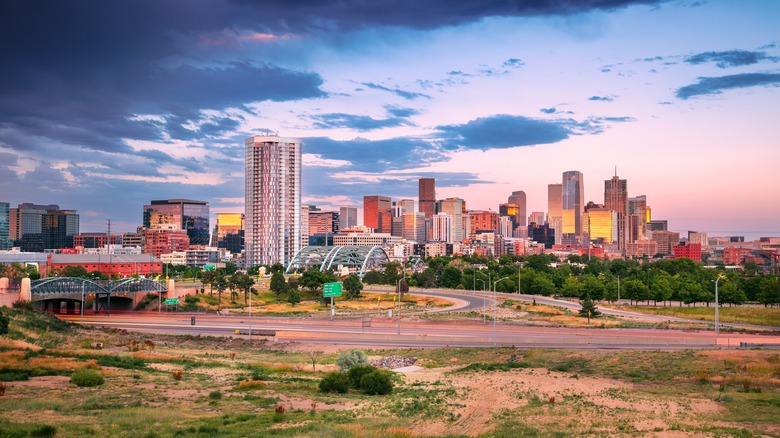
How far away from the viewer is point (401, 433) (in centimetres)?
3023

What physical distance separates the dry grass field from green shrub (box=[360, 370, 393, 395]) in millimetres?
854

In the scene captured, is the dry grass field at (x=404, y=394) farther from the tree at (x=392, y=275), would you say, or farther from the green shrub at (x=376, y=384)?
the tree at (x=392, y=275)

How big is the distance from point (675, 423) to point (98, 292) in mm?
105841

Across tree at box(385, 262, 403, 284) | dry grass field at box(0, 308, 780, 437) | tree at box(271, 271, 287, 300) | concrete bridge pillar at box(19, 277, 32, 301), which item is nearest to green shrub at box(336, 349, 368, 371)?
dry grass field at box(0, 308, 780, 437)

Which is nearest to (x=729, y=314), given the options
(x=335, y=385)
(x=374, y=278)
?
(x=335, y=385)

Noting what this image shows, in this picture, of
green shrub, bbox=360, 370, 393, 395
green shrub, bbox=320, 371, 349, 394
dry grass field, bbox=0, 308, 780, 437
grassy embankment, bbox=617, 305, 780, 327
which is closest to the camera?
dry grass field, bbox=0, 308, 780, 437

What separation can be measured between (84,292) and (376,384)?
86343 millimetres

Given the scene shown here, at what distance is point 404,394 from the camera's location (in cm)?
4281

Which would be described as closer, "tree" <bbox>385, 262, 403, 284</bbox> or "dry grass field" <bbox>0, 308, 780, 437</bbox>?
"dry grass field" <bbox>0, 308, 780, 437</bbox>

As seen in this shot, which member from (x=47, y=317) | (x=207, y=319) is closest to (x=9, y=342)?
(x=47, y=317)

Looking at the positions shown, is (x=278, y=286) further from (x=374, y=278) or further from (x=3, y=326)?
(x=3, y=326)

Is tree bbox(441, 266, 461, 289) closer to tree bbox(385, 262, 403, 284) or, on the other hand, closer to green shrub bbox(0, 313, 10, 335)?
tree bbox(385, 262, 403, 284)

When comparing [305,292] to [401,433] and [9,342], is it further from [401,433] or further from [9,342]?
[401,433]

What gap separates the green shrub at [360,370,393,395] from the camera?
43781 mm
